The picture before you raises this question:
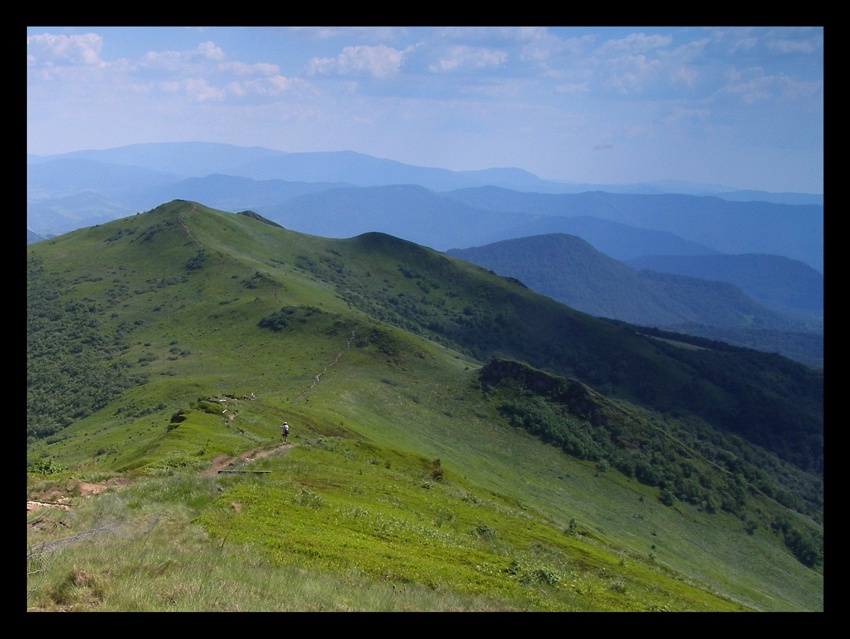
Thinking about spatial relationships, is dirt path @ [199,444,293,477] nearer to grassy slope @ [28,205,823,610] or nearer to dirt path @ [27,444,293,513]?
dirt path @ [27,444,293,513]

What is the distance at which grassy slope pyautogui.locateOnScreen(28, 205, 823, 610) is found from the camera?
20.0 m

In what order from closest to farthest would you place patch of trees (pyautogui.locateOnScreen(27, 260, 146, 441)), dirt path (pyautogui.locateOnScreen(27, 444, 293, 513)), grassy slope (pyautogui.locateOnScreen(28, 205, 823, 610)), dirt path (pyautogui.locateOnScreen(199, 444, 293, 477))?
dirt path (pyautogui.locateOnScreen(27, 444, 293, 513))
grassy slope (pyautogui.locateOnScreen(28, 205, 823, 610))
dirt path (pyautogui.locateOnScreen(199, 444, 293, 477))
patch of trees (pyautogui.locateOnScreen(27, 260, 146, 441))

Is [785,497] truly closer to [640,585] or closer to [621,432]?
[621,432]

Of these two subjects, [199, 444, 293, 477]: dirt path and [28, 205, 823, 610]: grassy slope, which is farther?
[199, 444, 293, 477]: dirt path

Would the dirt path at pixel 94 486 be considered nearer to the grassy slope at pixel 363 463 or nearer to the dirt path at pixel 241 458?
the dirt path at pixel 241 458

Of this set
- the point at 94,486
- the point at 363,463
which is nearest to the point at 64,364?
the point at 363,463

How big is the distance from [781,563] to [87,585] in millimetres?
85244

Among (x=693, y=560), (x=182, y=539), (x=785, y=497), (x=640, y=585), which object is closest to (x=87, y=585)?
(x=182, y=539)

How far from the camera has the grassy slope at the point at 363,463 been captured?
65.5 ft

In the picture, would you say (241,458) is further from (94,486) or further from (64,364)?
(64,364)

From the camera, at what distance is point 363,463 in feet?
124

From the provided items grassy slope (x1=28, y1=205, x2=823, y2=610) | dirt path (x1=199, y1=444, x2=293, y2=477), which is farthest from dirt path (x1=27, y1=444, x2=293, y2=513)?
grassy slope (x1=28, y1=205, x2=823, y2=610)
